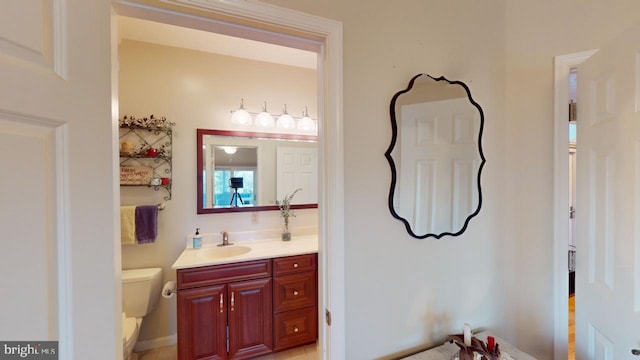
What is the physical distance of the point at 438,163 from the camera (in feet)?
3.89

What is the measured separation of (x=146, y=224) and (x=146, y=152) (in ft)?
2.03

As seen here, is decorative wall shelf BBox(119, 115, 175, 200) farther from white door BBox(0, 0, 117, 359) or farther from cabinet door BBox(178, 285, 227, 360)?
white door BBox(0, 0, 117, 359)

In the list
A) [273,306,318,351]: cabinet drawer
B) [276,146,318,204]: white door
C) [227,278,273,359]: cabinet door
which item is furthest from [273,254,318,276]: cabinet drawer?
[276,146,318,204]: white door

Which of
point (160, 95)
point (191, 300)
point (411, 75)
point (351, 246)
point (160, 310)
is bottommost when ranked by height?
point (160, 310)

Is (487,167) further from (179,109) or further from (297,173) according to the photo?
(179,109)

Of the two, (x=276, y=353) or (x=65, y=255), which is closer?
(x=65, y=255)

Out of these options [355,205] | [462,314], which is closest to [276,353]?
[462,314]

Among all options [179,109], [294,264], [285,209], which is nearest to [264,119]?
[179,109]

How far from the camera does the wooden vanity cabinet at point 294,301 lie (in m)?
2.11

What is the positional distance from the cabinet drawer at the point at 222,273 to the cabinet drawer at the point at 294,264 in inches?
3.0

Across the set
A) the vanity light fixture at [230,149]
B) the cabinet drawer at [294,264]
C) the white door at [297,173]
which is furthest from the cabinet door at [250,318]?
the vanity light fixture at [230,149]

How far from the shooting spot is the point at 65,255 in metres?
0.56

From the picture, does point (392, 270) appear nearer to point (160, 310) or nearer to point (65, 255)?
point (65, 255)

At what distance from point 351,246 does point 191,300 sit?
150 centimetres
